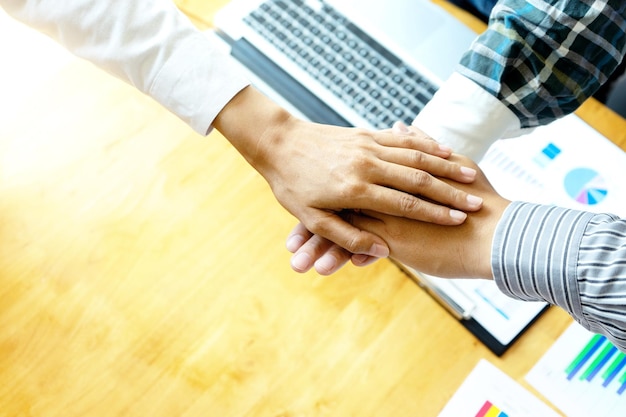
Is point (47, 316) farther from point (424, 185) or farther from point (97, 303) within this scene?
point (424, 185)

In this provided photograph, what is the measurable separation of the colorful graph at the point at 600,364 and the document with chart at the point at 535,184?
0.08 metres

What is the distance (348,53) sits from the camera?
100 centimetres

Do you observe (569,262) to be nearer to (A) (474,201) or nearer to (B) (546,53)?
(A) (474,201)

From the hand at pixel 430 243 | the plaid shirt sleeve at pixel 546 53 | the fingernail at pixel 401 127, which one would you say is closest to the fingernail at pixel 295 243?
the hand at pixel 430 243

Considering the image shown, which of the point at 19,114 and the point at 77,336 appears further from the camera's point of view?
the point at 19,114

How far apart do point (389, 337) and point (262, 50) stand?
1.60ft

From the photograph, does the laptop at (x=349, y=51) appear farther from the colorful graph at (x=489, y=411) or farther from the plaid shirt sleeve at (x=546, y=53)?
the colorful graph at (x=489, y=411)

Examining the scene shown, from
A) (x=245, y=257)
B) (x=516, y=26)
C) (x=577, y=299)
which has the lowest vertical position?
(x=245, y=257)

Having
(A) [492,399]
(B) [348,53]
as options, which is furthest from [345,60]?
(A) [492,399]

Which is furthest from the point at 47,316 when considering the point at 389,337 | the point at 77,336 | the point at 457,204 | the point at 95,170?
the point at 457,204

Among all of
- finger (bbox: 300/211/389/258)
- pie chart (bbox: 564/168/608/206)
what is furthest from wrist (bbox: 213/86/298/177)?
pie chart (bbox: 564/168/608/206)

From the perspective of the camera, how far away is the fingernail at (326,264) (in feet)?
2.76

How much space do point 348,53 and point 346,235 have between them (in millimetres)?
325

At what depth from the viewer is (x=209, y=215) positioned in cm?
96
